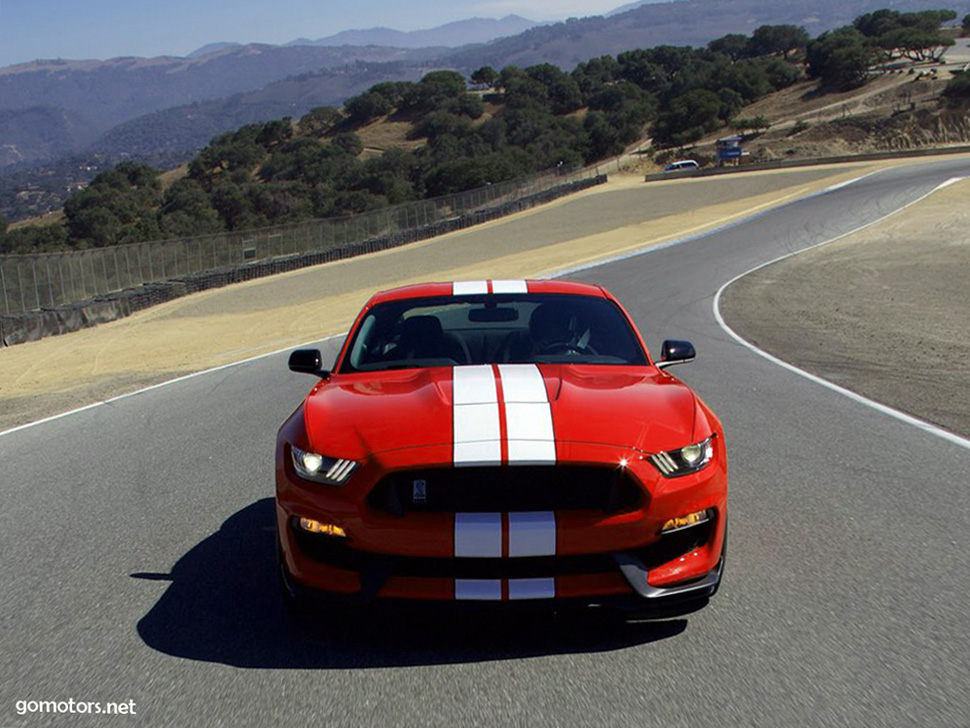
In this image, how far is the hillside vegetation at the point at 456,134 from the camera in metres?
74.0

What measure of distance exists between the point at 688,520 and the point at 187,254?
105ft

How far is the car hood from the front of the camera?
4328 millimetres

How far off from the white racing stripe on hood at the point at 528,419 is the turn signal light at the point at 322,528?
2.34 feet

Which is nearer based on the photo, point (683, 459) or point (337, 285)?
point (683, 459)

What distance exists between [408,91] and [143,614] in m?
135

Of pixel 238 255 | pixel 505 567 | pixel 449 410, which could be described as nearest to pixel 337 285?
pixel 238 255

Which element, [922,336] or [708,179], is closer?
[922,336]

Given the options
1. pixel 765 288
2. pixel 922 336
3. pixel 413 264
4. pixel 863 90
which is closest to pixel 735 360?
pixel 922 336

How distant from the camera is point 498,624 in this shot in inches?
176

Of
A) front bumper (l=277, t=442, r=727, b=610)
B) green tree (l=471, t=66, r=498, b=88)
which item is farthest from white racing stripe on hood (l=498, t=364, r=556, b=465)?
green tree (l=471, t=66, r=498, b=88)

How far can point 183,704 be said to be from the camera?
3775mm

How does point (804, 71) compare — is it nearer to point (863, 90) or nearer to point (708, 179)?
point (863, 90)

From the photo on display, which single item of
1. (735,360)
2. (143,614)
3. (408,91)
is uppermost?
(143,614)

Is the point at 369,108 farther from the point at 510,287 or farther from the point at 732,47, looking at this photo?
the point at 510,287
